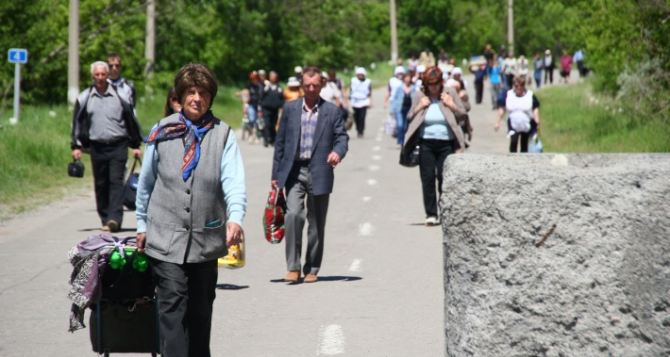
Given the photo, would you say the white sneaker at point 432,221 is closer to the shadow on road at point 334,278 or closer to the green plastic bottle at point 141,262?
the shadow on road at point 334,278

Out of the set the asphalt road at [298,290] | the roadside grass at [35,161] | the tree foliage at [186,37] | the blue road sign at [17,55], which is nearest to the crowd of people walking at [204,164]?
the asphalt road at [298,290]

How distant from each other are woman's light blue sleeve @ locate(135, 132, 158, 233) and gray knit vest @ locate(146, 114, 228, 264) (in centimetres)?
3

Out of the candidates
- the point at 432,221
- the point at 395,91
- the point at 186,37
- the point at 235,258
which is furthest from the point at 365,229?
the point at 186,37

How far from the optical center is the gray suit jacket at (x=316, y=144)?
11.2 meters

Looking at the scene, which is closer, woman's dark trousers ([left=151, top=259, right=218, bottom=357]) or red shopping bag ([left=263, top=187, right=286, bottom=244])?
woman's dark trousers ([left=151, top=259, right=218, bottom=357])

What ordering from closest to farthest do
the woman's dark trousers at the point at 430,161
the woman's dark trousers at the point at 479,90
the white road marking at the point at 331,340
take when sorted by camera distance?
the white road marking at the point at 331,340 < the woman's dark trousers at the point at 430,161 < the woman's dark trousers at the point at 479,90

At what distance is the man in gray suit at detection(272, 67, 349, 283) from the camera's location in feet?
36.9

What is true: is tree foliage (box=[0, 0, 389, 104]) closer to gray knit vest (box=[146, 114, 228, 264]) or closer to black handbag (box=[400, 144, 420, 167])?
black handbag (box=[400, 144, 420, 167])

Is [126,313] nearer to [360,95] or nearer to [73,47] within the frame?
[73,47]

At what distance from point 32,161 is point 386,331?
1351 centimetres

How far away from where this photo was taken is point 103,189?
14930 mm

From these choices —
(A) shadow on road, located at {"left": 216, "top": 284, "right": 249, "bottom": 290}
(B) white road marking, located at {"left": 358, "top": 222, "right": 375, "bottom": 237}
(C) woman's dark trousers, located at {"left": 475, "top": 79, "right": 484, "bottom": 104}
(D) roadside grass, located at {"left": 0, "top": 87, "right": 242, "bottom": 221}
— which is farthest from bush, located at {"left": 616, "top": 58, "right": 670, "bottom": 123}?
(C) woman's dark trousers, located at {"left": 475, "top": 79, "right": 484, "bottom": 104}

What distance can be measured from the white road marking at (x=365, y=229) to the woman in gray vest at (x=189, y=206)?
8093 millimetres

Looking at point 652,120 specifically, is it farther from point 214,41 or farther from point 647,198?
point 214,41
